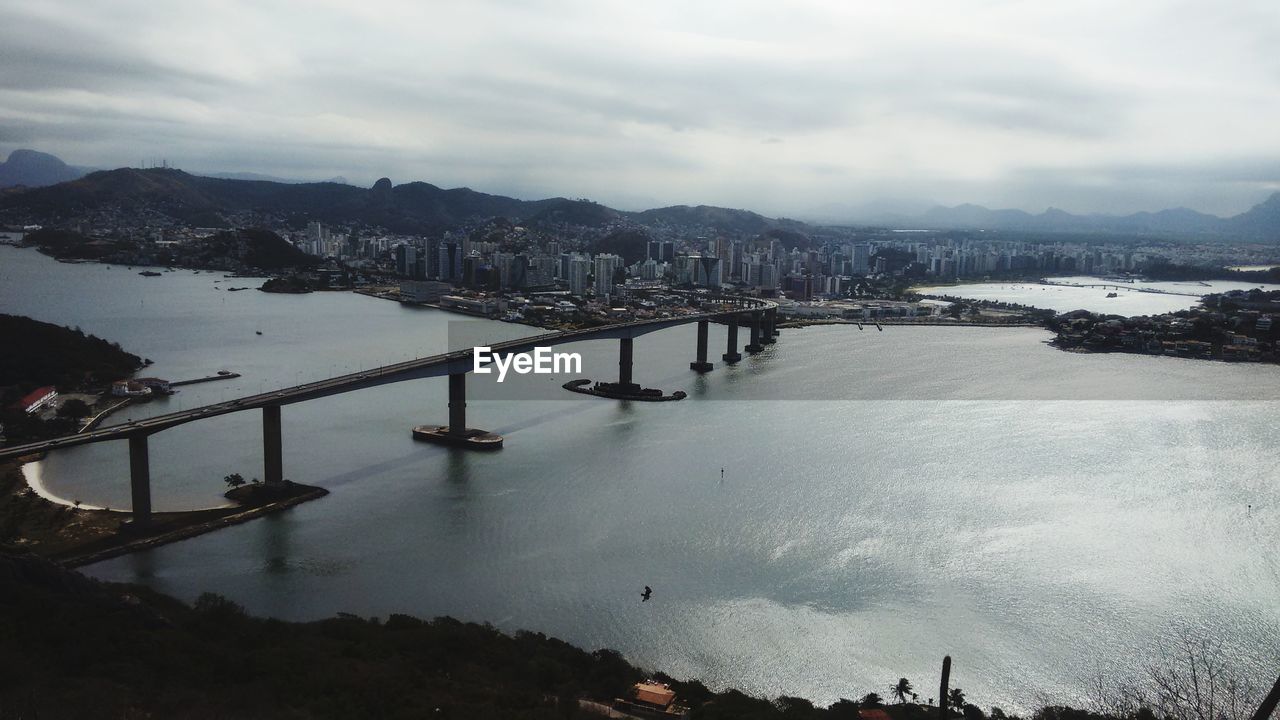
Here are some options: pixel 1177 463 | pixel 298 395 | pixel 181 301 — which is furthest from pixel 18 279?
pixel 1177 463

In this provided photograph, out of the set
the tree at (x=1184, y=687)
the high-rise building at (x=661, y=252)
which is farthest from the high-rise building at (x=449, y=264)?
the tree at (x=1184, y=687)

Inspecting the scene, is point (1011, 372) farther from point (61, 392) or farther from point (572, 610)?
point (61, 392)

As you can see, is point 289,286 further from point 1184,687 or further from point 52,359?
point 1184,687

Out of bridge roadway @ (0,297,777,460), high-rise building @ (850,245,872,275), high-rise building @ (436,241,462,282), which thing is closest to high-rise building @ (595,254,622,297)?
high-rise building @ (436,241,462,282)

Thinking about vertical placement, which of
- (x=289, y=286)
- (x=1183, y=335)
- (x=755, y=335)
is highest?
(x=289, y=286)

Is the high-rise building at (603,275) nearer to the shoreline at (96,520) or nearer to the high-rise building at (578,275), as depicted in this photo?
the high-rise building at (578,275)

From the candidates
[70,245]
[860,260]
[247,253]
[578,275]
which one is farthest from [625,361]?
[70,245]
